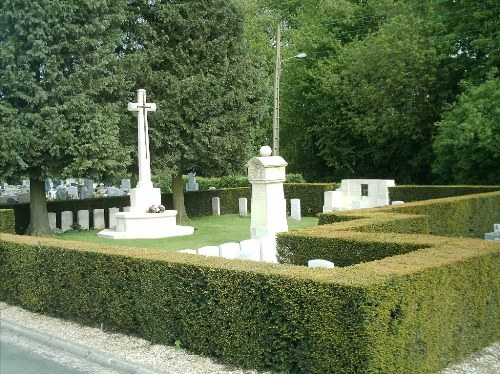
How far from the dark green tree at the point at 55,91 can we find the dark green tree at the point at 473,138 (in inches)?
597

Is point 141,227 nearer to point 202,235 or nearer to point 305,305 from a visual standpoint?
point 202,235

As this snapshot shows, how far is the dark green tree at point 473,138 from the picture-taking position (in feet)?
81.5

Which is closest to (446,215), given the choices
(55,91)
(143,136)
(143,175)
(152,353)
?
(143,175)

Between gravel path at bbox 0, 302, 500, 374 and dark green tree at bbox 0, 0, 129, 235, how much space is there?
936cm

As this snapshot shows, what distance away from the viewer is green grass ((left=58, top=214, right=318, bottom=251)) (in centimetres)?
1770

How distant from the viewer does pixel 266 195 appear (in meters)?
17.8

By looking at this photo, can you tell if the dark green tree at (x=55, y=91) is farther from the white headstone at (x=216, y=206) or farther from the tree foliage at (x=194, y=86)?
the white headstone at (x=216, y=206)

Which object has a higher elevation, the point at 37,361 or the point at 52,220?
the point at 52,220

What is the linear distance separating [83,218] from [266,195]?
8.70 m

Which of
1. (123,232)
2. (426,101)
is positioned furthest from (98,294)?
(426,101)

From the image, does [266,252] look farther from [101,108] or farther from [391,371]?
[101,108]

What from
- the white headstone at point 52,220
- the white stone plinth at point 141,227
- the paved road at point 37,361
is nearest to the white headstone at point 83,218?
the white headstone at point 52,220

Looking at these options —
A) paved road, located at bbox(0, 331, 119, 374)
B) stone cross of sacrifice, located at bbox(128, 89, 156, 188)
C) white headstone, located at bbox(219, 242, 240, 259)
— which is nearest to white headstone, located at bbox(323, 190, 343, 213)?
stone cross of sacrifice, located at bbox(128, 89, 156, 188)

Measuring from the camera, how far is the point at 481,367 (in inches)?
277
